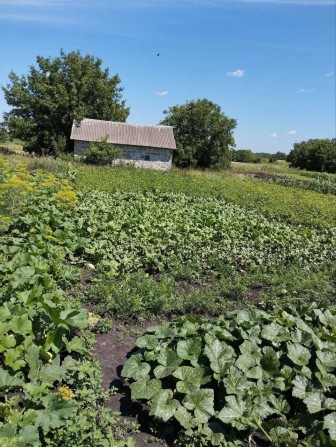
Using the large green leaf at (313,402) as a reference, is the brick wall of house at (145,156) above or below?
above

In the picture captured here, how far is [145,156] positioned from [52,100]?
8.52 m

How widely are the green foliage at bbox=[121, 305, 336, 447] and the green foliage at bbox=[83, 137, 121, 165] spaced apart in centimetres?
2511

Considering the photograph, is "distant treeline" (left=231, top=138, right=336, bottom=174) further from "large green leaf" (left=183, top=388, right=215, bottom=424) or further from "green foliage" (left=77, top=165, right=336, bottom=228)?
"large green leaf" (left=183, top=388, right=215, bottom=424)

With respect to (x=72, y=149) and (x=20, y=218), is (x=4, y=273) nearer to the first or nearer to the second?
(x=20, y=218)

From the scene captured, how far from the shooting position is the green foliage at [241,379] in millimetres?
3400

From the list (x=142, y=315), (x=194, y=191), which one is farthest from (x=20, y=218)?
(x=194, y=191)

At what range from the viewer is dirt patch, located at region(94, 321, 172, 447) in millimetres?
3459

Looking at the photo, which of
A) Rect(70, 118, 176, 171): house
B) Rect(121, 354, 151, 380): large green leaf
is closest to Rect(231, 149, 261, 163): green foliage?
Rect(70, 118, 176, 171): house

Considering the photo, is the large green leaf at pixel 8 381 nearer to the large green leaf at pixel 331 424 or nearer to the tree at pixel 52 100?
the large green leaf at pixel 331 424

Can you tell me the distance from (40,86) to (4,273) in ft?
93.6

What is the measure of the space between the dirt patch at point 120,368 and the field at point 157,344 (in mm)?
15

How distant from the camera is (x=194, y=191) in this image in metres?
18.3

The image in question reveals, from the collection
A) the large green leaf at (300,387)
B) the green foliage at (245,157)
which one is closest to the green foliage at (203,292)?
the large green leaf at (300,387)

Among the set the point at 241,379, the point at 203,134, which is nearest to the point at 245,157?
the point at 203,134
